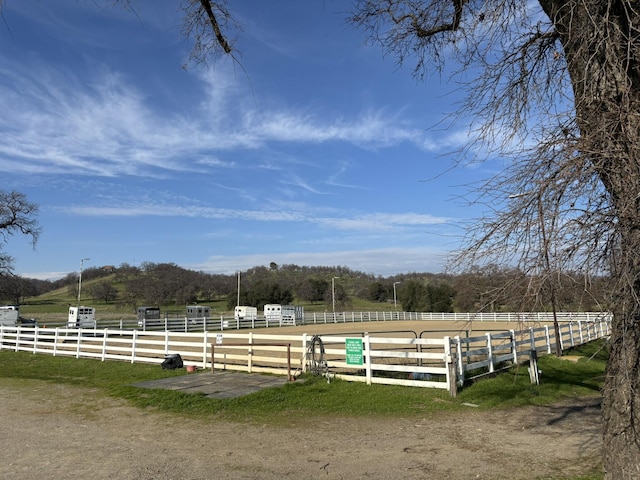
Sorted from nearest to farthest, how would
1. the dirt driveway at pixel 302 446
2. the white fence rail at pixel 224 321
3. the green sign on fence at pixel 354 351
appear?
the dirt driveway at pixel 302 446 < the green sign on fence at pixel 354 351 < the white fence rail at pixel 224 321

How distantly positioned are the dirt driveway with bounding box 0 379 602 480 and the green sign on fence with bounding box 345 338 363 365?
289 cm

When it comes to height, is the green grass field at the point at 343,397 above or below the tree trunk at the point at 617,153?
below

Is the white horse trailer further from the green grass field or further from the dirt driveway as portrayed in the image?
the dirt driveway

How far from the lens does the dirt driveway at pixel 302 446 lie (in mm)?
5754

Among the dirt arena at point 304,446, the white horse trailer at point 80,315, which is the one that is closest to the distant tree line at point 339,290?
the dirt arena at point 304,446

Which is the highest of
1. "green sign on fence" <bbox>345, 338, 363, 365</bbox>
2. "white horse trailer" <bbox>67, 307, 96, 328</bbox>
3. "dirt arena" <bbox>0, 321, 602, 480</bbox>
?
"white horse trailer" <bbox>67, 307, 96, 328</bbox>

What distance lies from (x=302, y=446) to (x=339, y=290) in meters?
94.7

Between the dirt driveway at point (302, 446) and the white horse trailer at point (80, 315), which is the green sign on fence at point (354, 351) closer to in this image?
the dirt driveway at point (302, 446)

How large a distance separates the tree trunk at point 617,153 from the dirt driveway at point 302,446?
7.68 feet

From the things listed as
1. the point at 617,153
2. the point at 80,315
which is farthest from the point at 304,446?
the point at 80,315

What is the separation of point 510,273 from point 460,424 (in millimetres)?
5766

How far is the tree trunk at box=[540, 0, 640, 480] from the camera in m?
2.81

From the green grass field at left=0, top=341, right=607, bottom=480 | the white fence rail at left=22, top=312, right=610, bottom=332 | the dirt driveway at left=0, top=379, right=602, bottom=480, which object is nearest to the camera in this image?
the dirt driveway at left=0, top=379, right=602, bottom=480

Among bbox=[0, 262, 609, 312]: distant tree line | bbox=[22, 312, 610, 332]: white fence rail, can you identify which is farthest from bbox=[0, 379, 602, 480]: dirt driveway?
bbox=[22, 312, 610, 332]: white fence rail
